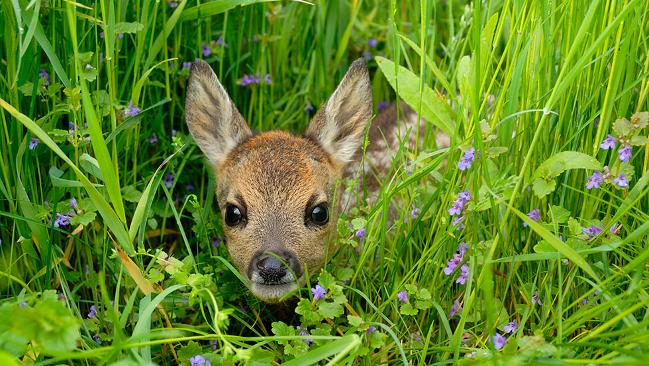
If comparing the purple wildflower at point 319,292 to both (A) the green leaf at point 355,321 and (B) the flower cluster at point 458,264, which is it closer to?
(A) the green leaf at point 355,321

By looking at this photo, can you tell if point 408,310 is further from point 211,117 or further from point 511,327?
point 211,117

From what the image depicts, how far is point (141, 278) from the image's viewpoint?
337 cm

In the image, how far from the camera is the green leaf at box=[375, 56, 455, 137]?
3842 mm

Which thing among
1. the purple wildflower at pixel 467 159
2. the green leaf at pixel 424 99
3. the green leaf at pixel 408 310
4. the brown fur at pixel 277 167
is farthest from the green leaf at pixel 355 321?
the green leaf at pixel 424 99

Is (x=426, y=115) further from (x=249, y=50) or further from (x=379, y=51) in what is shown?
(x=379, y=51)

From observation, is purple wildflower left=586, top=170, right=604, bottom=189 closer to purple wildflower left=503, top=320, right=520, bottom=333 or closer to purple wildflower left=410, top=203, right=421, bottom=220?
purple wildflower left=503, top=320, right=520, bottom=333

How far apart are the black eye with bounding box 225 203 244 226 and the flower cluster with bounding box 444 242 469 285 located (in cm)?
119

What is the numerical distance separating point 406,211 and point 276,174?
0.81 metres

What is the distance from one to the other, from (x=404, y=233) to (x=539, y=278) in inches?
24.8

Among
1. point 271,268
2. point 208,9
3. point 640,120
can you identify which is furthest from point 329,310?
point 208,9

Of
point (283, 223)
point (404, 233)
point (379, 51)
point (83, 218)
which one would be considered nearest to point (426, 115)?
point (404, 233)

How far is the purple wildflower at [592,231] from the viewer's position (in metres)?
3.24

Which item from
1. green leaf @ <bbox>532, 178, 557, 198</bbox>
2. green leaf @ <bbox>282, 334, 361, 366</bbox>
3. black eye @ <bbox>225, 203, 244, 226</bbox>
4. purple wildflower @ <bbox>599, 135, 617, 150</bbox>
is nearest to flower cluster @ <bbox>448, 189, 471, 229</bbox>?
green leaf @ <bbox>532, 178, 557, 198</bbox>

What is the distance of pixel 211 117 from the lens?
15.6 feet
